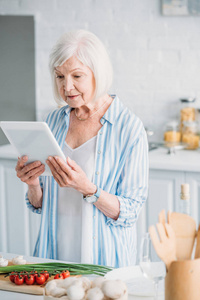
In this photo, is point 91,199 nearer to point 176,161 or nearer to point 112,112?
point 112,112

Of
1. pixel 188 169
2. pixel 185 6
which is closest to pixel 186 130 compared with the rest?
pixel 188 169

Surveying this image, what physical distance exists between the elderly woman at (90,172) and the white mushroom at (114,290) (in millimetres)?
599

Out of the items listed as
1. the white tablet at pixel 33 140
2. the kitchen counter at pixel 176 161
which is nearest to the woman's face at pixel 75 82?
the white tablet at pixel 33 140

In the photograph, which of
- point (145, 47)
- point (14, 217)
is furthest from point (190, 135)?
point (14, 217)

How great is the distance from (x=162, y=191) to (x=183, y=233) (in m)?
1.93

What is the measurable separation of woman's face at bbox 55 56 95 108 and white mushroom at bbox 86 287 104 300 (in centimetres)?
84

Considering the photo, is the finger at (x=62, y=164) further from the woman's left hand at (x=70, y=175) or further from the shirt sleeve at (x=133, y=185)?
the shirt sleeve at (x=133, y=185)

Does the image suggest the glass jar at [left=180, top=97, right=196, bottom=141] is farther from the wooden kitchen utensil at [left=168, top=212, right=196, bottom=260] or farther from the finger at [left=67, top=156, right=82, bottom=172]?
the wooden kitchen utensil at [left=168, top=212, right=196, bottom=260]

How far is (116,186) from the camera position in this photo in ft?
6.53

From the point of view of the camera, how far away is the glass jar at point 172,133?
11.8 feet

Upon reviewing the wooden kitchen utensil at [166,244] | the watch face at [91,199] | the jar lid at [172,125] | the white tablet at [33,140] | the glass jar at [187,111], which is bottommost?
the wooden kitchen utensil at [166,244]

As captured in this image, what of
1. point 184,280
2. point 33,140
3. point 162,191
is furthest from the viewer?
point 162,191

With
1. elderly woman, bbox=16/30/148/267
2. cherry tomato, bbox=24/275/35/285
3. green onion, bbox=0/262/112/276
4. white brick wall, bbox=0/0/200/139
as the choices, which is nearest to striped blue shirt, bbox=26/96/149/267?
elderly woman, bbox=16/30/148/267

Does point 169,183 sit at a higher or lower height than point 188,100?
lower
